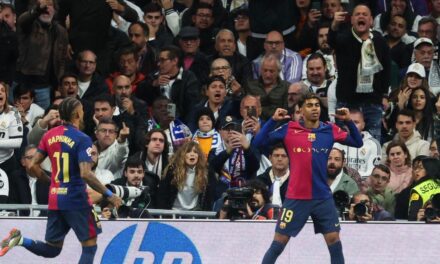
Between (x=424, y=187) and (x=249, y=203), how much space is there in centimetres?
208

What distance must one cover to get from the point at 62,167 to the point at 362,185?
4.59 metres

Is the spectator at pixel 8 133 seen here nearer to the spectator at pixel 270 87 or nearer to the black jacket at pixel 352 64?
the spectator at pixel 270 87

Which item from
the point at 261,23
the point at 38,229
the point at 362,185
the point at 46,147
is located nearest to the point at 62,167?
the point at 46,147

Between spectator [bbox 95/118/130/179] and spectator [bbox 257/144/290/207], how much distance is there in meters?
1.90

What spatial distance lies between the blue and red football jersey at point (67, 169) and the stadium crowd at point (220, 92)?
842 mm

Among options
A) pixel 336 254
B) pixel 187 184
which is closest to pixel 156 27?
pixel 187 184

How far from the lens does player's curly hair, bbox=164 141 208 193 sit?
1816 cm

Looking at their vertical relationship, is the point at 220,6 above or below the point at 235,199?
above

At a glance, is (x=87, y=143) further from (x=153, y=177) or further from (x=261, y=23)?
(x=261, y=23)

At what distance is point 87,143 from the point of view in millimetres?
15320

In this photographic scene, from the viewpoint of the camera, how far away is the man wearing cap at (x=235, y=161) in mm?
18281

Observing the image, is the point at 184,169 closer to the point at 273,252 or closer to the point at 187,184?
the point at 187,184

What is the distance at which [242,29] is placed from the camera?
2212cm

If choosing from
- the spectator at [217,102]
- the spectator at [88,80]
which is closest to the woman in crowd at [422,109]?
the spectator at [217,102]
